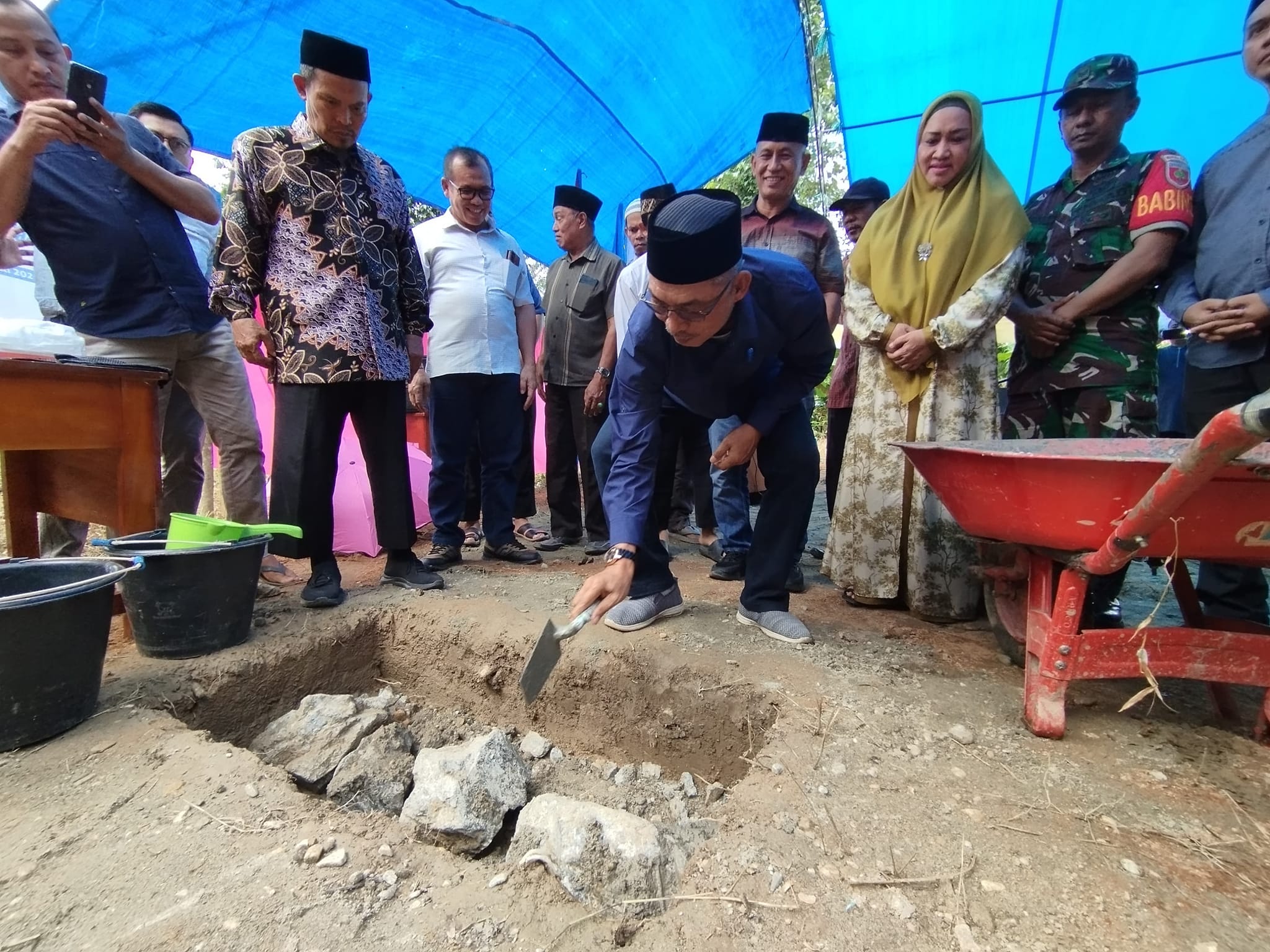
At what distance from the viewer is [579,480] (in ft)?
13.9

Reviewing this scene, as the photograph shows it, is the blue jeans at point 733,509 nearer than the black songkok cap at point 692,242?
No

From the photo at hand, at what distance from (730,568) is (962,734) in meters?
1.59

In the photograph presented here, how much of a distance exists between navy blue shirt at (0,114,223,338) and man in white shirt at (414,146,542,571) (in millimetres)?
1009

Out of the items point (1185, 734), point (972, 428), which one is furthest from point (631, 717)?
point (972, 428)

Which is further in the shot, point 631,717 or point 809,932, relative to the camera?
point 631,717

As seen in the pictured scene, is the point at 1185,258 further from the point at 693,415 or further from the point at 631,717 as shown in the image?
the point at 631,717

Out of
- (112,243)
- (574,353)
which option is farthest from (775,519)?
(112,243)

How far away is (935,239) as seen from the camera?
237 cm

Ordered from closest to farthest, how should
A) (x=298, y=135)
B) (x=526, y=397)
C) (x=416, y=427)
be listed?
(x=298, y=135), (x=526, y=397), (x=416, y=427)

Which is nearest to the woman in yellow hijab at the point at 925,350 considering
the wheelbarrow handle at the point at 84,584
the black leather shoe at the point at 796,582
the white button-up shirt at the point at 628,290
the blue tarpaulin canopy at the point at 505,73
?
the black leather shoe at the point at 796,582

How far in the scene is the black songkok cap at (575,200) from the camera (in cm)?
383

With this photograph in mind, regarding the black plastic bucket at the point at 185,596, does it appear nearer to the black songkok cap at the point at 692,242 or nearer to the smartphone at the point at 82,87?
the smartphone at the point at 82,87

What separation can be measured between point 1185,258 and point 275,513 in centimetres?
344

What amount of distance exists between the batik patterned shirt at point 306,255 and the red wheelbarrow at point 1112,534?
203 cm
